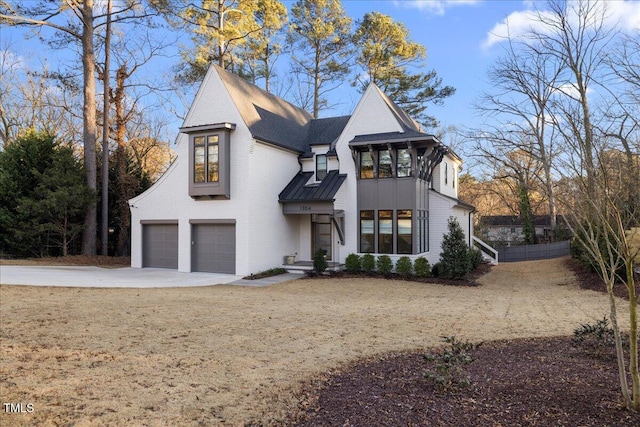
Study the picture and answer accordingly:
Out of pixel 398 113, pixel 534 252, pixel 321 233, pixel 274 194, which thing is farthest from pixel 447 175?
pixel 274 194

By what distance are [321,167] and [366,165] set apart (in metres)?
2.62

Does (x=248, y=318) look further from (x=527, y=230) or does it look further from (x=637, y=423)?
(x=527, y=230)

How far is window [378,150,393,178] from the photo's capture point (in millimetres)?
16844

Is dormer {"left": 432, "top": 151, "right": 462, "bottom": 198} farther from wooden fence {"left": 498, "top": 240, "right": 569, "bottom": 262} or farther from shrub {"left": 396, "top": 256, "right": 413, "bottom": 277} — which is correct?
wooden fence {"left": 498, "top": 240, "right": 569, "bottom": 262}

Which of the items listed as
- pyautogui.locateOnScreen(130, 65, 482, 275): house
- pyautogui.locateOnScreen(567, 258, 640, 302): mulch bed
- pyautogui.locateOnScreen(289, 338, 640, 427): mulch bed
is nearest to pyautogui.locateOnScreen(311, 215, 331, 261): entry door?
pyautogui.locateOnScreen(130, 65, 482, 275): house

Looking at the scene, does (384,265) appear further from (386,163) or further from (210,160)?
(210,160)

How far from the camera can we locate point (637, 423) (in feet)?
11.7

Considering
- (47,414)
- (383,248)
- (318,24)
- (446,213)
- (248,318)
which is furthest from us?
(318,24)

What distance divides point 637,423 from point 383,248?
518 inches

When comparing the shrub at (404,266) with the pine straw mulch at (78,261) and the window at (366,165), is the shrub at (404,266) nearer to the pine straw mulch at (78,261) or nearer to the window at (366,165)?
the window at (366,165)

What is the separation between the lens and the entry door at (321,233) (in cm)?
1856

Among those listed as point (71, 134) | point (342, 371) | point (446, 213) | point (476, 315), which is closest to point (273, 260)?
point (446, 213)

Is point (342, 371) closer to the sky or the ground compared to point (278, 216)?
closer to the ground

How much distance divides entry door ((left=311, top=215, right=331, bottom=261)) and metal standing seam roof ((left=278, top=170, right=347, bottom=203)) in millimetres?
1551
